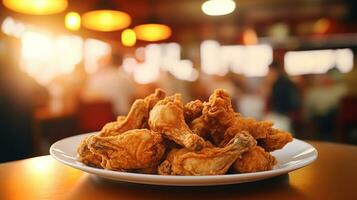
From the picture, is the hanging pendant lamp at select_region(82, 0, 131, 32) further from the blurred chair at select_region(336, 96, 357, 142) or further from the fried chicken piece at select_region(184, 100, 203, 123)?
the fried chicken piece at select_region(184, 100, 203, 123)

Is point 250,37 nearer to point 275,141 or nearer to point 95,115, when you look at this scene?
point 95,115

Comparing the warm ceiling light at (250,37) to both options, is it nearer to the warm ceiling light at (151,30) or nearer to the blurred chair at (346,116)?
the warm ceiling light at (151,30)

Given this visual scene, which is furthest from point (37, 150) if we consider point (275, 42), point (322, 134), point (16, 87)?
point (275, 42)

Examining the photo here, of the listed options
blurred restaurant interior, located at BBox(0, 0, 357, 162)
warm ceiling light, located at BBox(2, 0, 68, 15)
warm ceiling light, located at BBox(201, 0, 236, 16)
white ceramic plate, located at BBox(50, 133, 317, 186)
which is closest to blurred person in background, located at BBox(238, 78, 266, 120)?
blurred restaurant interior, located at BBox(0, 0, 357, 162)

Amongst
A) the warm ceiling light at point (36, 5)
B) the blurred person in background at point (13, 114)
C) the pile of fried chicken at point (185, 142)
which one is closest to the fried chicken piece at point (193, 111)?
the pile of fried chicken at point (185, 142)

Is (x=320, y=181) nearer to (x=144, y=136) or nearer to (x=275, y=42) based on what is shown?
(x=144, y=136)
